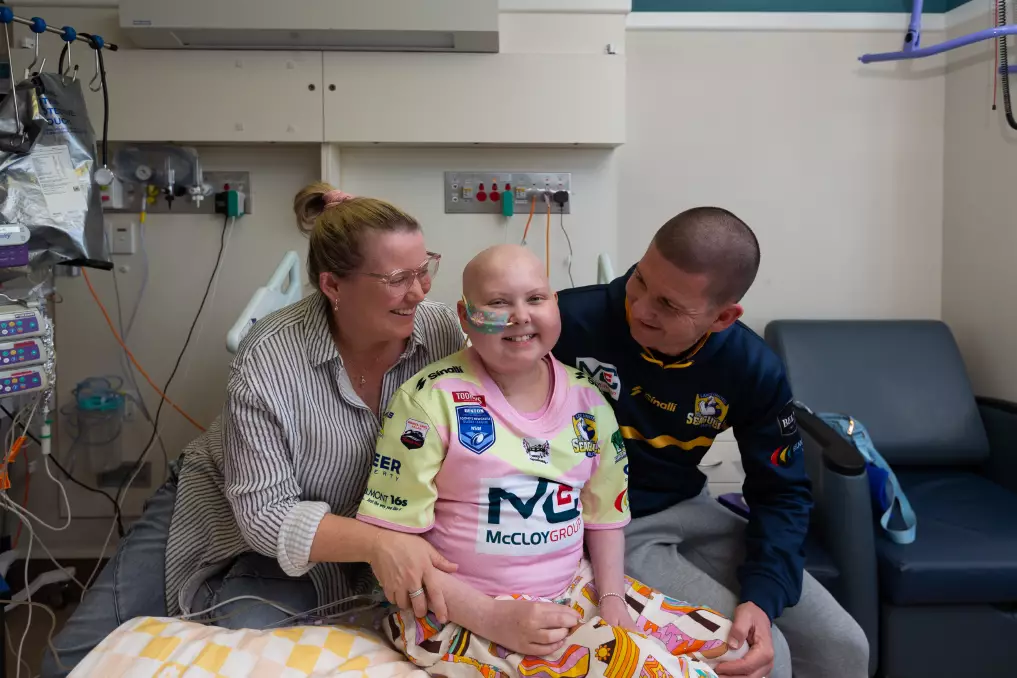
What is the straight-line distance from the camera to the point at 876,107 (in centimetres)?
275

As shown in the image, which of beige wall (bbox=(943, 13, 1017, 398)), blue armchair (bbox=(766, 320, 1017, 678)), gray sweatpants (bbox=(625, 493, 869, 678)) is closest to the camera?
gray sweatpants (bbox=(625, 493, 869, 678))

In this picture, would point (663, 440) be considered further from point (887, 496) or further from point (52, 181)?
point (52, 181)

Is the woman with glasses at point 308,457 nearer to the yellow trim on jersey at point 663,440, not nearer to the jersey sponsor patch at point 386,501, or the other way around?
the jersey sponsor patch at point 386,501

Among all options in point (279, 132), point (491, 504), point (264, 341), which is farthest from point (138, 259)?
point (491, 504)

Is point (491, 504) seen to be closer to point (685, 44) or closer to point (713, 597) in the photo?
point (713, 597)

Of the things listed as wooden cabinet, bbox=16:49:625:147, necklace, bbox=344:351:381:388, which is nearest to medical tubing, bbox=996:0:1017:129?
wooden cabinet, bbox=16:49:625:147

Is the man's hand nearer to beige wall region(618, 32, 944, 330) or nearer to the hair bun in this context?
the hair bun

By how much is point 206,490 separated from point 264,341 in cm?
47

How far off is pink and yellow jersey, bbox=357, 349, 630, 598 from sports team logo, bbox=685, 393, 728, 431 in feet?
1.00

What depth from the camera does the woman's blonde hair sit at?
1.35 m

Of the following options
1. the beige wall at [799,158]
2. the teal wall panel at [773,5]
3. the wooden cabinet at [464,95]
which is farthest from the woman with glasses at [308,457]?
the teal wall panel at [773,5]

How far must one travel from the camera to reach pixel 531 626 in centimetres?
109

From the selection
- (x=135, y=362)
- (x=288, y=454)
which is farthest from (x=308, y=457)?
(x=135, y=362)

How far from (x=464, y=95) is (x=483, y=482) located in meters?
1.66
